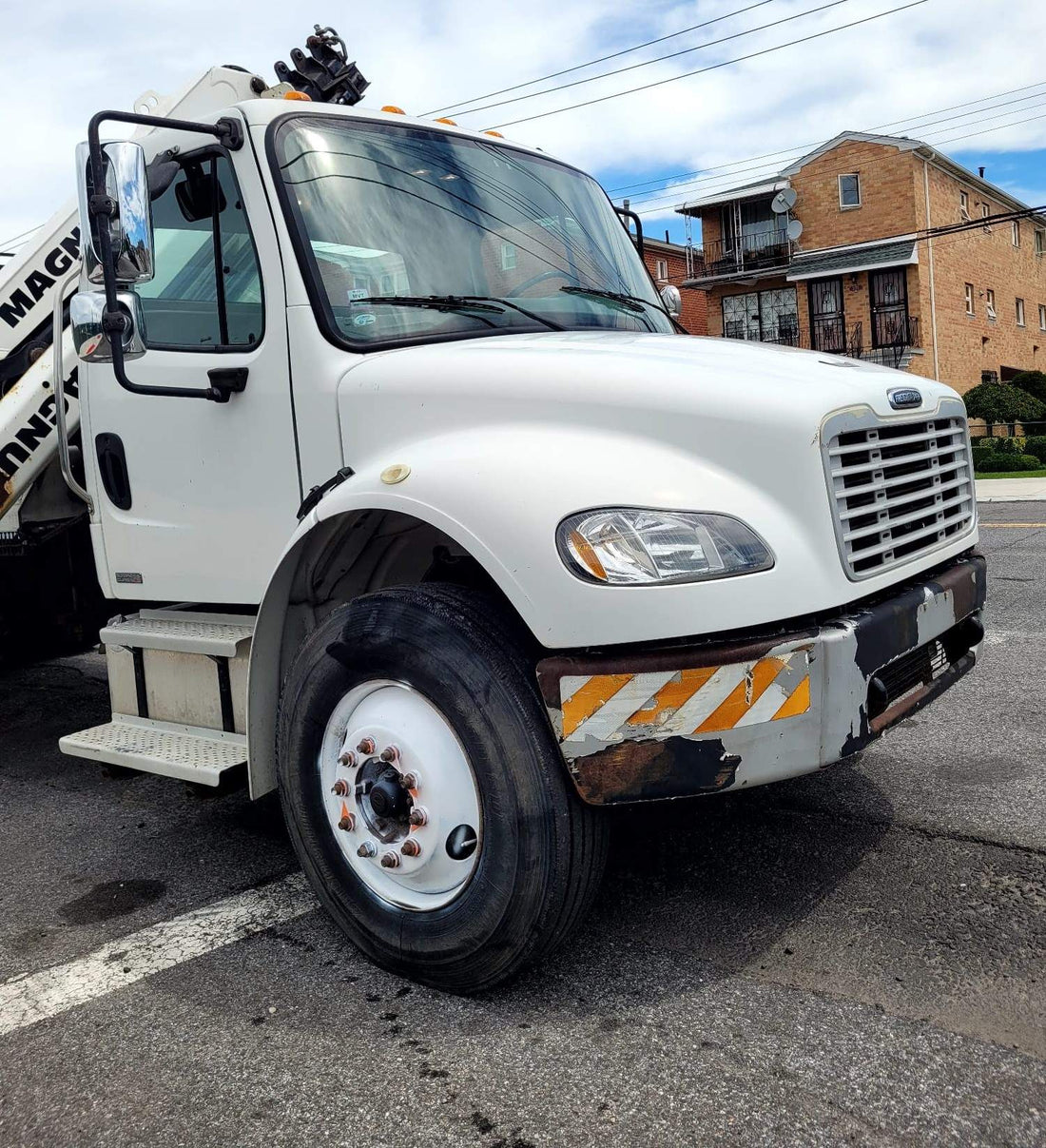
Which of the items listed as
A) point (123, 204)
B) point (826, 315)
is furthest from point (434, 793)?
point (826, 315)

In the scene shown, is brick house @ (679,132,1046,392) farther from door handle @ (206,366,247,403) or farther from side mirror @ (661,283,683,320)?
door handle @ (206,366,247,403)

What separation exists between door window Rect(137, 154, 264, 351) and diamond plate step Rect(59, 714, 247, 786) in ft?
4.22

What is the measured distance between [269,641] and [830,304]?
3784 cm

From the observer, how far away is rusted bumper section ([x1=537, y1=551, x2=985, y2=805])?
2559 mm

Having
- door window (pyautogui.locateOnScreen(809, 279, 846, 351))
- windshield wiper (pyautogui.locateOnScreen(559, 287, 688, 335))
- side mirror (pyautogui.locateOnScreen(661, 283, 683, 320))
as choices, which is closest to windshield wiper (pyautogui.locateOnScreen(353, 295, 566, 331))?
windshield wiper (pyautogui.locateOnScreen(559, 287, 688, 335))

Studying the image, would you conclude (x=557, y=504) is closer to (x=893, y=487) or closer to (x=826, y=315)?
(x=893, y=487)

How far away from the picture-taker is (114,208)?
3.18m

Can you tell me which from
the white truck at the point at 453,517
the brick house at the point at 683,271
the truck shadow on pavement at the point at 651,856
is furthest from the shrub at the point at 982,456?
the white truck at the point at 453,517

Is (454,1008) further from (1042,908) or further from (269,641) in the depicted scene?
(1042,908)

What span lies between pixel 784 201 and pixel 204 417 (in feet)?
125

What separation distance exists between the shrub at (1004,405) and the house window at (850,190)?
27.9 ft

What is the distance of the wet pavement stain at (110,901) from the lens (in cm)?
357

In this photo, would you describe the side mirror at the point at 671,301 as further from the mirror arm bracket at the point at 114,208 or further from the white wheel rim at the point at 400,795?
the white wheel rim at the point at 400,795

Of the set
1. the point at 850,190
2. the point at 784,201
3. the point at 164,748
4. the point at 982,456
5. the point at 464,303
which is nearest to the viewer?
the point at 464,303
